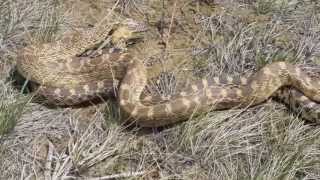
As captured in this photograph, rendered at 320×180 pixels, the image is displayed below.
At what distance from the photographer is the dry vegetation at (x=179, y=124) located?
5.13 metres

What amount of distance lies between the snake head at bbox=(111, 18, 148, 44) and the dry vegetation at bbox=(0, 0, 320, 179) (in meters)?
0.13

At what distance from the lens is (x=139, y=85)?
5.96 m

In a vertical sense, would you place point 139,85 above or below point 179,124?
above

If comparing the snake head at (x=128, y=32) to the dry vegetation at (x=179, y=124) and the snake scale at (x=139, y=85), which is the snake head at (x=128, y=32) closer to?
the dry vegetation at (x=179, y=124)

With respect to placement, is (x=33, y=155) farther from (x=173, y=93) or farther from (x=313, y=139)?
(x=313, y=139)

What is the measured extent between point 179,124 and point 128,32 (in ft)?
5.40

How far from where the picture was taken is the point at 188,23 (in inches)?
271

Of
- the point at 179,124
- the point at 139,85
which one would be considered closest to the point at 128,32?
the point at 139,85

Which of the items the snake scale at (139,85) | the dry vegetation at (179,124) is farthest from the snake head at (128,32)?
the snake scale at (139,85)

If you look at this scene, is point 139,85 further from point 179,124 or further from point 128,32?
point 128,32

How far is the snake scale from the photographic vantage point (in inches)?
219

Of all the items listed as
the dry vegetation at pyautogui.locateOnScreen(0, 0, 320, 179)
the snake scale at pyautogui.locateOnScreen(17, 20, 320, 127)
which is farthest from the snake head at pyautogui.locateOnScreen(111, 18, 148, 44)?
the snake scale at pyautogui.locateOnScreen(17, 20, 320, 127)

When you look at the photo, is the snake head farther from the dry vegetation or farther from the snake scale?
the snake scale

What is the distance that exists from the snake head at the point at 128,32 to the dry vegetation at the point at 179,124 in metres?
0.13
